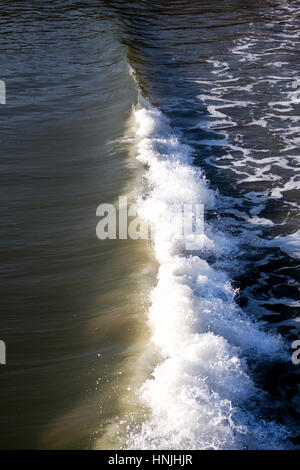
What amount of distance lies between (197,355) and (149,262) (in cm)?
212

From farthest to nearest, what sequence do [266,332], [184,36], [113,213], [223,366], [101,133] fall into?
[184,36], [101,133], [113,213], [266,332], [223,366]

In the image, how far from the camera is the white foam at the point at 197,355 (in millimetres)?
4980

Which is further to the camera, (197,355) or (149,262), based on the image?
(149,262)

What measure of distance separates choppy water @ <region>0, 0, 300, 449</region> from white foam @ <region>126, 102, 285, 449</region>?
2 centimetres

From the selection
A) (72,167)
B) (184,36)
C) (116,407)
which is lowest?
(116,407)

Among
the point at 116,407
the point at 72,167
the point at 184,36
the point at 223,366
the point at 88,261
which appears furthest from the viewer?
the point at 184,36

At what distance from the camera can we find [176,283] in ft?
22.9

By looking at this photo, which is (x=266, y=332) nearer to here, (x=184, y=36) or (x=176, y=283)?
(x=176, y=283)

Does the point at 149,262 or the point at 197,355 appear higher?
the point at 149,262

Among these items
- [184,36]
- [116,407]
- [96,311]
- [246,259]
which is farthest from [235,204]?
[184,36]

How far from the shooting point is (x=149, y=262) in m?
7.64

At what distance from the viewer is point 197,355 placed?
5789 mm

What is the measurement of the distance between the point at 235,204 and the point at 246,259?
191 cm

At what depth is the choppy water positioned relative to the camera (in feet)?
17.3
